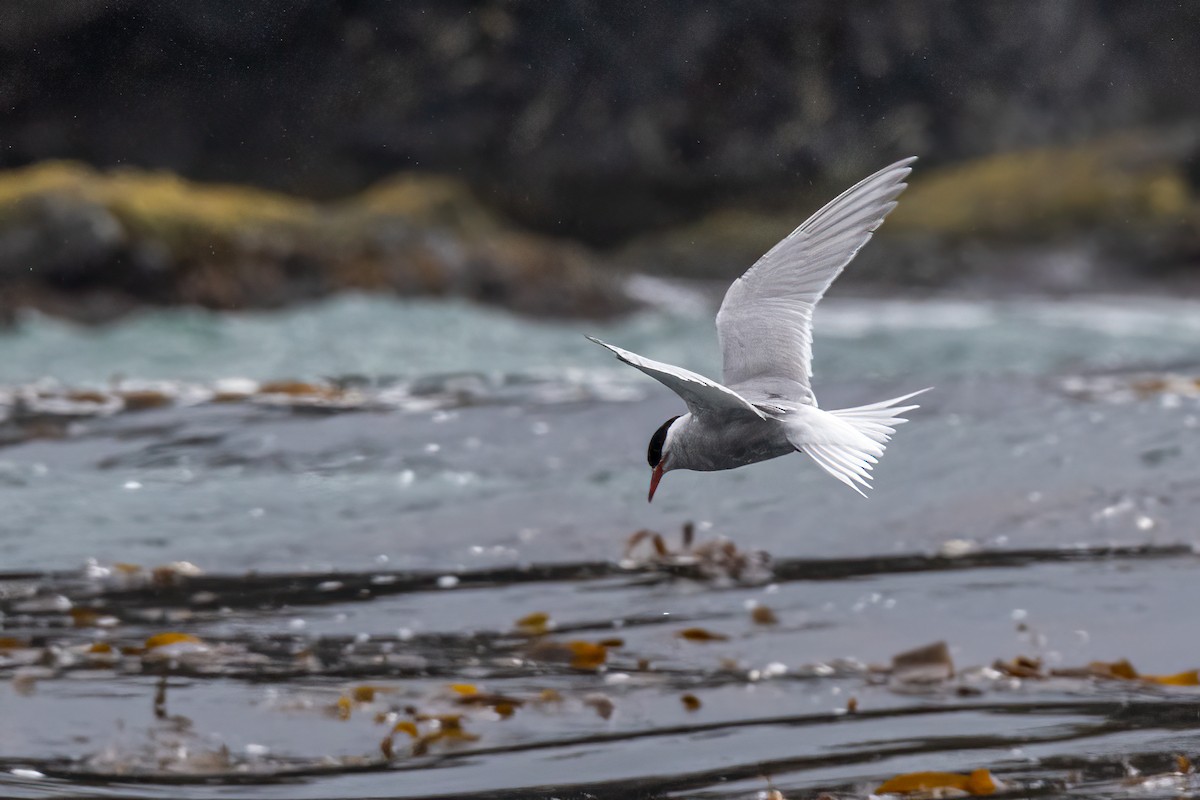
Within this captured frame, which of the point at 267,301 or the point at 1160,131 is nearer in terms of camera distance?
the point at 267,301

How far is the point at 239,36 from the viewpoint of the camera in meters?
23.8

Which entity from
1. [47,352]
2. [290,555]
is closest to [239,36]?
[47,352]

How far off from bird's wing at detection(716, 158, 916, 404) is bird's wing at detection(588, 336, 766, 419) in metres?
0.59

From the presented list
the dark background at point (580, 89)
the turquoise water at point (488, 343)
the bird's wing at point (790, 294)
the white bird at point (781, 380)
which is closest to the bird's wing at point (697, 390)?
the white bird at point (781, 380)

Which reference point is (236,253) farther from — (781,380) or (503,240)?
(781,380)

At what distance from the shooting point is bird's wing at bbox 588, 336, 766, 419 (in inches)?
158

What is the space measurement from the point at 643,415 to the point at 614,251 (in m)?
12.2

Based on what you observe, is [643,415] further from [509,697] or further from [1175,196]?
[1175,196]

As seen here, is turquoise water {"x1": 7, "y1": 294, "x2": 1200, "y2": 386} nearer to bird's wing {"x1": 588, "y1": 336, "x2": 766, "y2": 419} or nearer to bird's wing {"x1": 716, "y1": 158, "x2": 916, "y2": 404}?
bird's wing {"x1": 716, "y1": 158, "x2": 916, "y2": 404}

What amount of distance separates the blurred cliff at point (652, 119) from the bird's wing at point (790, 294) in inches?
530

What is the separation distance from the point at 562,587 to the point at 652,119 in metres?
18.4

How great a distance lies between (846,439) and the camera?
4.52 m

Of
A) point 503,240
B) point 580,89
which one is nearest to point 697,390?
point 503,240

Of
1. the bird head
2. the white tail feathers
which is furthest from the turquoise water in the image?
the white tail feathers
